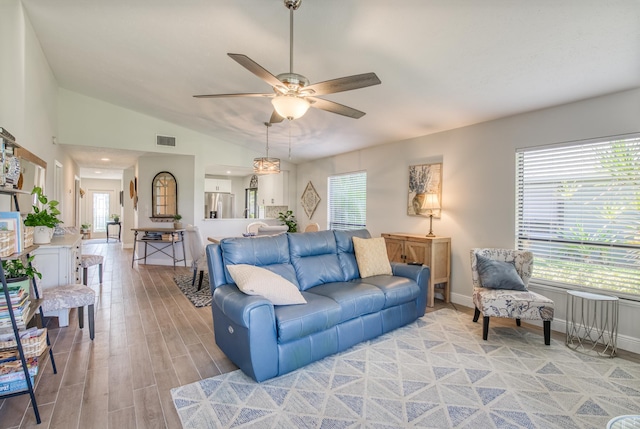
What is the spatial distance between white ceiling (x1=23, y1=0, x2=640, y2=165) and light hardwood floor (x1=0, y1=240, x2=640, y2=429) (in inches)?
105

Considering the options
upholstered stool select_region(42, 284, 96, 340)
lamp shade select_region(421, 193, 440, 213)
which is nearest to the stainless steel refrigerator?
upholstered stool select_region(42, 284, 96, 340)

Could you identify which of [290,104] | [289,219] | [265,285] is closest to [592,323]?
[265,285]

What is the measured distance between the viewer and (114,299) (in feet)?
14.7

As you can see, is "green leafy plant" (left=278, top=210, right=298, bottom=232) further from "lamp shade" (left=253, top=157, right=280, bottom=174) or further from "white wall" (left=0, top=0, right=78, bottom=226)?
"white wall" (left=0, top=0, right=78, bottom=226)

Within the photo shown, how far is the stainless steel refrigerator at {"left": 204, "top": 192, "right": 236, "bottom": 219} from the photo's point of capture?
852 centimetres

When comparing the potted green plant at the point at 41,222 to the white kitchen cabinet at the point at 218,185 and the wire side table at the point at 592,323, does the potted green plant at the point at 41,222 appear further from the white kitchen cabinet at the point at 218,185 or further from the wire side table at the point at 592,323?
the white kitchen cabinet at the point at 218,185

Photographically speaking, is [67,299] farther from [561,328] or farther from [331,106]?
[561,328]

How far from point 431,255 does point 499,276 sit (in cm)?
96

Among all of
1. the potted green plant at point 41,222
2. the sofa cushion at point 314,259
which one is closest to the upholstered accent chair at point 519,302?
the sofa cushion at point 314,259

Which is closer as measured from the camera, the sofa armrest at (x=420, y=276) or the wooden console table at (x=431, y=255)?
the sofa armrest at (x=420, y=276)

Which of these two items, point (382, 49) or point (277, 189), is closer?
point (382, 49)

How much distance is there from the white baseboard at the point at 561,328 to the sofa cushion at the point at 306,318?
2.50 m

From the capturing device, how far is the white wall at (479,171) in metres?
3.15

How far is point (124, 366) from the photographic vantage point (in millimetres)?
2656
